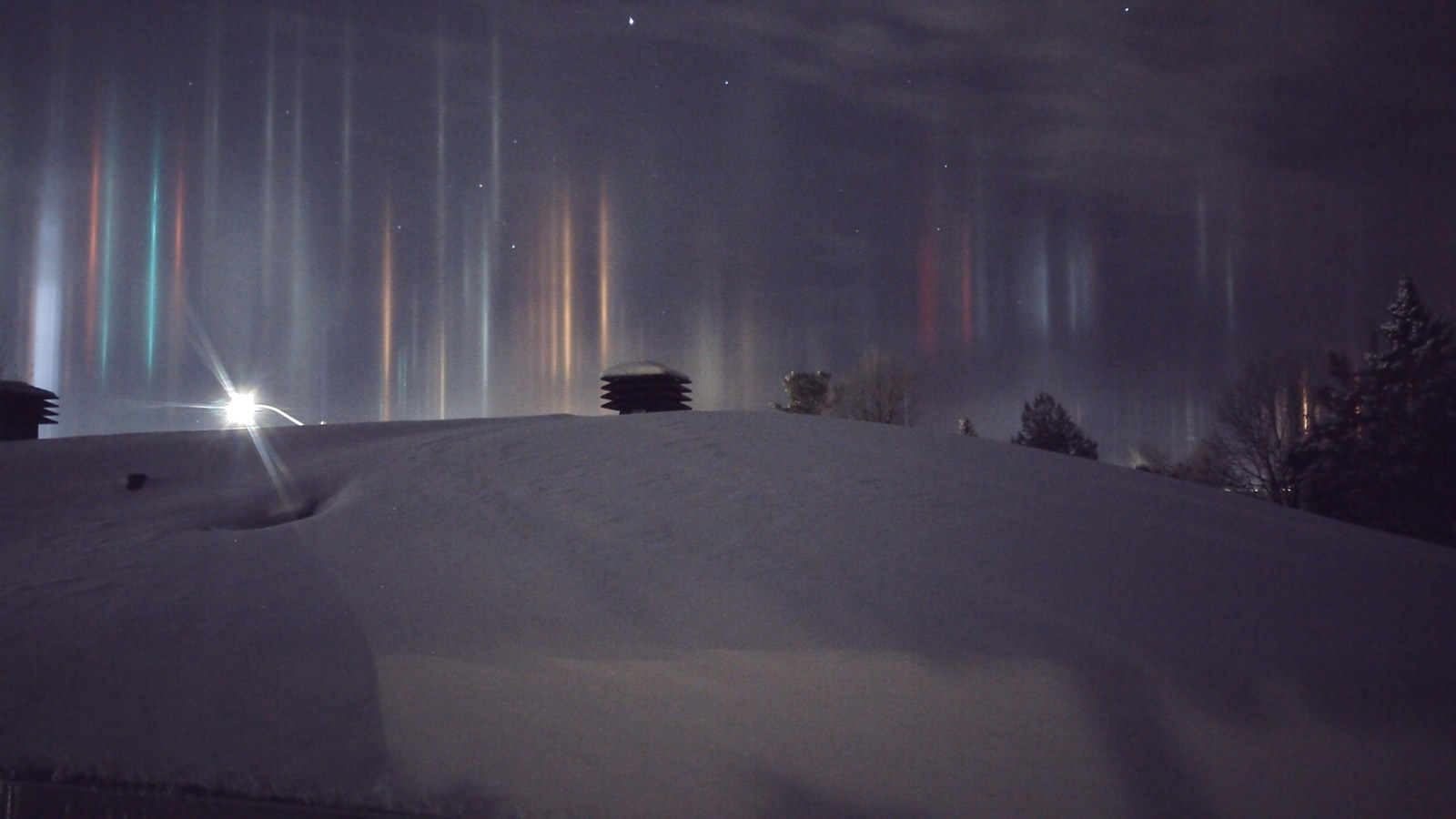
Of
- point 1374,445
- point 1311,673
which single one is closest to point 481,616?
point 1311,673

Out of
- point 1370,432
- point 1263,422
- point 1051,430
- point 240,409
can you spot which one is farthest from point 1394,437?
point 240,409

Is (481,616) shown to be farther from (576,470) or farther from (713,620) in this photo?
(576,470)

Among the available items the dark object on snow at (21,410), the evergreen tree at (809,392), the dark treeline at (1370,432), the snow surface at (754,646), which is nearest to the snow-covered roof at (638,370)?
the snow surface at (754,646)

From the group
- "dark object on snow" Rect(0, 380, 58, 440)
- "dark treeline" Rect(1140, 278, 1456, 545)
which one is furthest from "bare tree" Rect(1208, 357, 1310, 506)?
"dark object on snow" Rect(0, 380, 58, 440)

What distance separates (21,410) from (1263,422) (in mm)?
34064

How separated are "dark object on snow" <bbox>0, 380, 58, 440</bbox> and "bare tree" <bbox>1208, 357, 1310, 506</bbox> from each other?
3287cm

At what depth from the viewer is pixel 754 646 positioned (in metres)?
4.47

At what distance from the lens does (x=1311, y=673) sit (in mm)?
4051

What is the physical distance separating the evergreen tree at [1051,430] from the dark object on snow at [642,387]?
27.8 metres

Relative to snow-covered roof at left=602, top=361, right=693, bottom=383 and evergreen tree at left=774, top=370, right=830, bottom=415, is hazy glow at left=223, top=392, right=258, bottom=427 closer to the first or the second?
snow-covered roof at left=602, top=361, right=693, bottom=383

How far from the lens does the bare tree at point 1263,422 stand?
26328 mm

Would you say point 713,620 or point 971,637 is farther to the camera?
point 713,620

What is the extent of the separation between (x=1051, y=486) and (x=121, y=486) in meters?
9.60

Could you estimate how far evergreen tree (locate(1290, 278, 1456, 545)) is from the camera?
1964 centimetres
